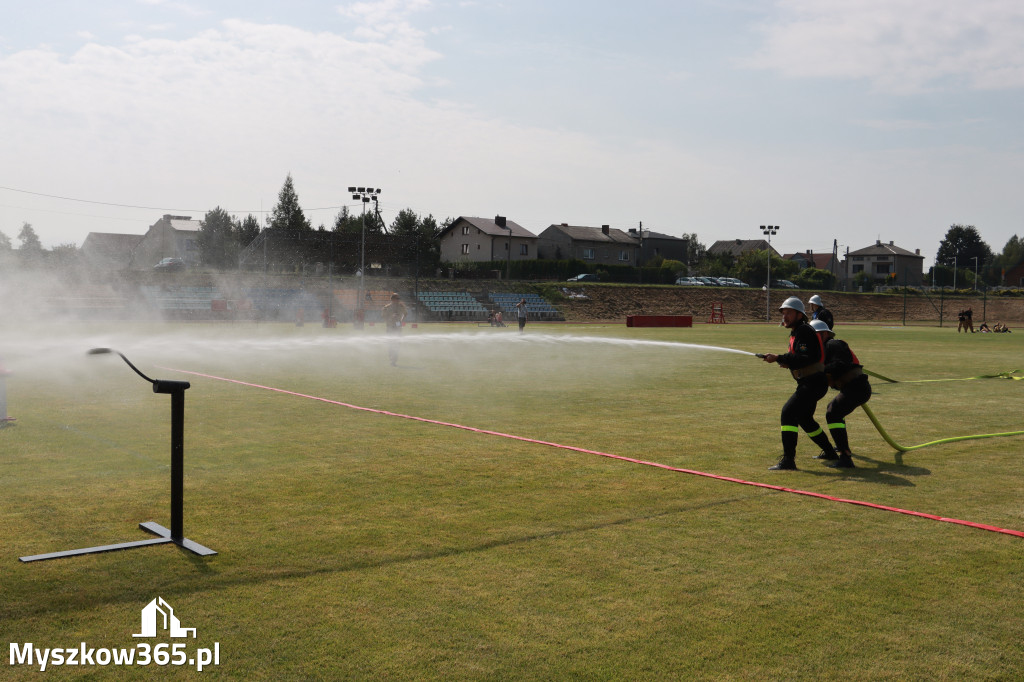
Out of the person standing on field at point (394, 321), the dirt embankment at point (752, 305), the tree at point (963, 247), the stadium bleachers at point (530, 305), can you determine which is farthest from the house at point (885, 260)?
the person standing on field at point (394, 321)

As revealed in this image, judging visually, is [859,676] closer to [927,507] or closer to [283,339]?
[927,507]

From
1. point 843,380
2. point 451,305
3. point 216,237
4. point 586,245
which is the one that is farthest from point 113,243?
point 843,380

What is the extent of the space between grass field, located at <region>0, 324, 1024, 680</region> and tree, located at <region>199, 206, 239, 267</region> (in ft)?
261

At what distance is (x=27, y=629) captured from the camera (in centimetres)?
493

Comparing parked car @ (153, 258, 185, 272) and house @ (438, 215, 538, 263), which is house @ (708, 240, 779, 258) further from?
parked car @ (153, 258, 185, 272)

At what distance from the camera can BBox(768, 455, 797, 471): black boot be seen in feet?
33.4

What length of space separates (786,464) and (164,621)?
24.9 feet

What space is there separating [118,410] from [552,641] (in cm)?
1187

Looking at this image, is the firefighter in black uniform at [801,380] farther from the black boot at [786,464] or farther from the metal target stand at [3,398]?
the metal target stand at [3,398]

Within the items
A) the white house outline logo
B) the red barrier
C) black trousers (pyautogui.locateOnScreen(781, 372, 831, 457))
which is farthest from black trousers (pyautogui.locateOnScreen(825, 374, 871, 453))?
the red barrier

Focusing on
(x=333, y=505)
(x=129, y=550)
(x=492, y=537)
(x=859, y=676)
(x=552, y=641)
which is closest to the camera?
(x=859, y=676)

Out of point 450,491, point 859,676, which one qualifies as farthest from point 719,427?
point 859,676

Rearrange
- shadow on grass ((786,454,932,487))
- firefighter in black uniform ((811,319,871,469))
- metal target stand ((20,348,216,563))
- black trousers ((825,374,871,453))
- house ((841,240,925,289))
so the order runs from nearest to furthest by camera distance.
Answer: metal target stand ((20,348,216,563)) → shadow on grass ((786,454,932,487)) → black trousers ((825,374,871,453)) → firefighter in black uniform ((811,319,871,469)) → house ((841,240,925,289))

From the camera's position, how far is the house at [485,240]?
111125mm
